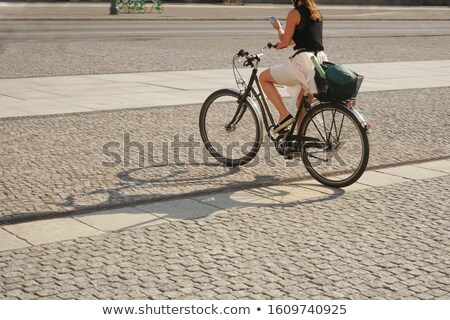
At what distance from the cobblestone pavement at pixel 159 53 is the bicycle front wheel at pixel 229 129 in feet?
23.8

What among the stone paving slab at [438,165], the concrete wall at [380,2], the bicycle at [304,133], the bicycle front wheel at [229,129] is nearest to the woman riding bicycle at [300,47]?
the bicycle at [304,133]

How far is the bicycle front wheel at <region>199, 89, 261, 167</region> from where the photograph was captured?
7.96m

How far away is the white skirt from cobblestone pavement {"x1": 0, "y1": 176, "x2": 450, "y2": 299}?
3.92ft

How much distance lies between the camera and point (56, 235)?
5.95 metres

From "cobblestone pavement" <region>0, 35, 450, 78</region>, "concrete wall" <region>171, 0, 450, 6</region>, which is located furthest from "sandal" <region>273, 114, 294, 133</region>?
"concrete wall" <region>171, 0, 450, 6</region>

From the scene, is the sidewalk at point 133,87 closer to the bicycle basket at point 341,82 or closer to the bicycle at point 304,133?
the bicycle at point 304,133

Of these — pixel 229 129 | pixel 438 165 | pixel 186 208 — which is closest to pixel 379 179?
pixel 438 165

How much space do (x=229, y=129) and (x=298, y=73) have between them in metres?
1.09

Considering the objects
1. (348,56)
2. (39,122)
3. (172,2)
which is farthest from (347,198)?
(172,2)

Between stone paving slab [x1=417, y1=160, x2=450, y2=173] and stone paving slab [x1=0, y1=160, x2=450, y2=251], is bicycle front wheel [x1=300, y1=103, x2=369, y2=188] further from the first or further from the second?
stone paving slab [x1=417, y1=160, x2=450, y2=173]

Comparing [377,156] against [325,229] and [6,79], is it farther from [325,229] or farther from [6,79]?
[6,79]

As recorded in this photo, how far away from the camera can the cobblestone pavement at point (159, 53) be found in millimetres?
16125

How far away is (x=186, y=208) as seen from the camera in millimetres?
6688
